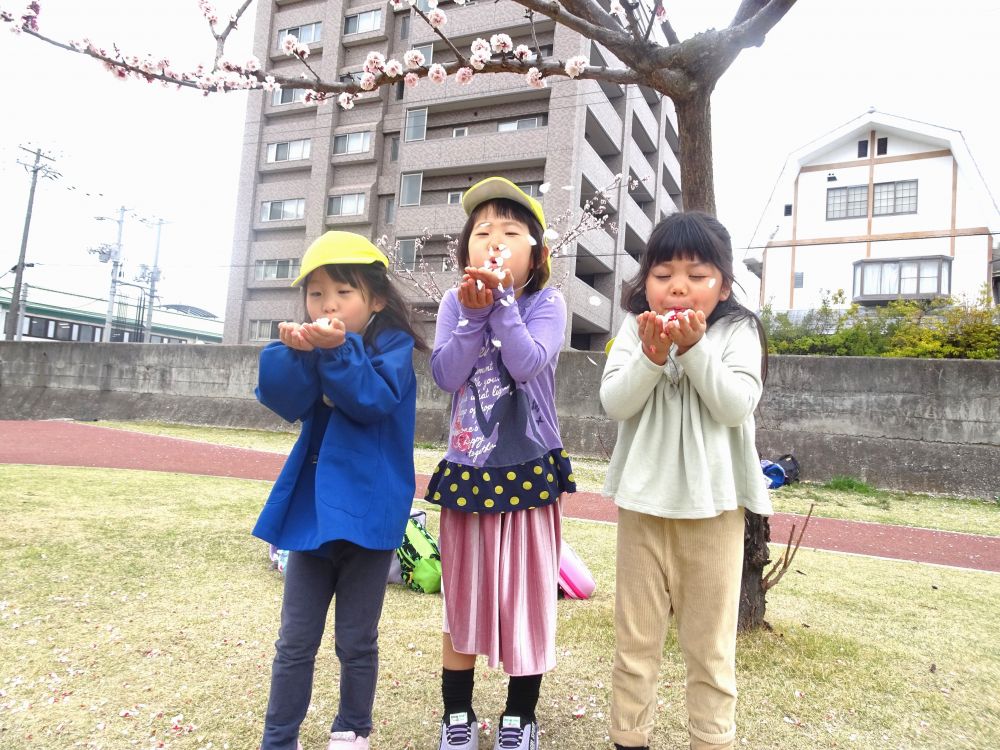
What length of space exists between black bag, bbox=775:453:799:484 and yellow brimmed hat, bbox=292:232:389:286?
8522 mm

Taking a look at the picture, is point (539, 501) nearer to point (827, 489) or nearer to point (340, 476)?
point (340, 476)

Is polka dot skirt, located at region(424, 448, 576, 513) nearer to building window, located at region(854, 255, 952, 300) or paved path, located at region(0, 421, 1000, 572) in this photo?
paved path, located at region(0, 421, 1000, 572)

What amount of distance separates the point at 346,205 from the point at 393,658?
2390cm

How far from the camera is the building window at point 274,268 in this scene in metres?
25.3

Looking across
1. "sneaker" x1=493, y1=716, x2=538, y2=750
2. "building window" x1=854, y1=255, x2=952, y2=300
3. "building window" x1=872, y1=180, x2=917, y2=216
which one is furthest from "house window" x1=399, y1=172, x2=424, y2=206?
"sneaker" x1=493, y1=716, x2=538, y2=750

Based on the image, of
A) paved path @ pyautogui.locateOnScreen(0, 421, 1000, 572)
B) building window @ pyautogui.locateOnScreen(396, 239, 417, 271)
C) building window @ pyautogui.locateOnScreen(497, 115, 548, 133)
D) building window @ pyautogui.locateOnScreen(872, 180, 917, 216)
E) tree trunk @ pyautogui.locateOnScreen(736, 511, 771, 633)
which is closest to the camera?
tree trunk @ pyautogui.locateOnScreen(736, 511, 771, 633)

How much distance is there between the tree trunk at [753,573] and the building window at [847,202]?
1884 cm

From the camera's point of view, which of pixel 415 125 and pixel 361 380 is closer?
pixel 361 380

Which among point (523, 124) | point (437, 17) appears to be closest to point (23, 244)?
point (523, 124)

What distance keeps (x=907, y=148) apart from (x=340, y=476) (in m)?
21.2

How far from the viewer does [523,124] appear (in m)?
20.9

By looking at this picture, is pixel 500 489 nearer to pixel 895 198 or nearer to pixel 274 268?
pixel 895 198

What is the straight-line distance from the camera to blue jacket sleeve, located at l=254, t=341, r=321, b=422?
1.64 metres

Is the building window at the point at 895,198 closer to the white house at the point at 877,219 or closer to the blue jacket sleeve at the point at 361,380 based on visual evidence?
the white house at the point at 877,219
